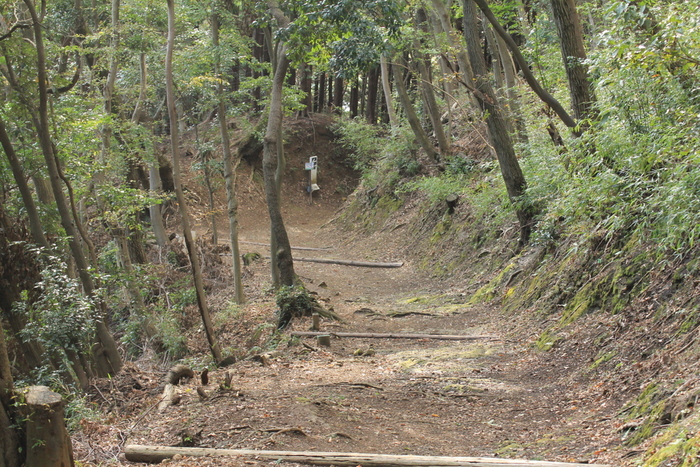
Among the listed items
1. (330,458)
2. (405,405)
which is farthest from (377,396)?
(330,458)

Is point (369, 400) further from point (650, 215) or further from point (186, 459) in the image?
point (650, 215)

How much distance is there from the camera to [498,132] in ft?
36.5

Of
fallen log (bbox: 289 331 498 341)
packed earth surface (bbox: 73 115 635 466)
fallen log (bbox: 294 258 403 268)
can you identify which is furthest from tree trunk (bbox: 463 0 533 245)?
fallen log (bbox: 294 258 403 268)

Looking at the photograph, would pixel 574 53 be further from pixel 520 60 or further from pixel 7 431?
pixel 7 431

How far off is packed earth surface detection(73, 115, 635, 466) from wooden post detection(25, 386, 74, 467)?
978mm

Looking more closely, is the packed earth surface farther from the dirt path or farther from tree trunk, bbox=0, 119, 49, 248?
tree trunk, bbox=0, 119, 49, 248

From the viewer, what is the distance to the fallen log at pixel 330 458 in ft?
13.8

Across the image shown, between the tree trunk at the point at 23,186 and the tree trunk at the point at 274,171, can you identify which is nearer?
the tree trunk at the point at 23,186

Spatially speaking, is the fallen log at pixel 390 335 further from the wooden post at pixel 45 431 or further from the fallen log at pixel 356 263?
the fallen log at pixel 356 263

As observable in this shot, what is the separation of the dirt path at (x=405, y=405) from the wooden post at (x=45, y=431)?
989mm

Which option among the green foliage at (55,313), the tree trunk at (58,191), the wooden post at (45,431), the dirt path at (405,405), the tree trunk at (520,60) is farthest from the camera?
the tree trunk at (520,60)

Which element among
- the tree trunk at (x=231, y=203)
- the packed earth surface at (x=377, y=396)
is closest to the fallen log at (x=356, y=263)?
the packed earth surface at (x=377, y=396)

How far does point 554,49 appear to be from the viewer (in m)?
14.4

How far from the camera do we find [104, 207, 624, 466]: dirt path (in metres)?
5.01
